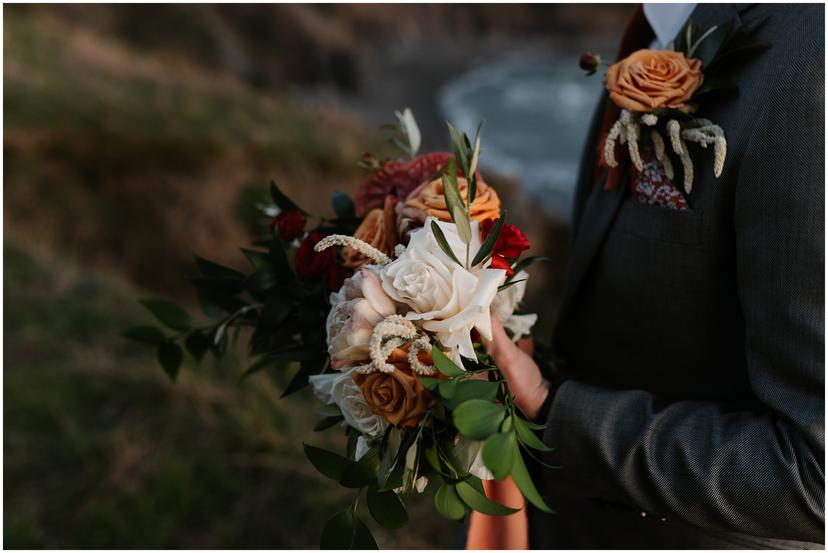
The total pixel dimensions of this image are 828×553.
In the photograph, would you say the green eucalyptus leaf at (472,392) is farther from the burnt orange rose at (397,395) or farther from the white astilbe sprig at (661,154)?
the white astilbe sprig at (661,154)

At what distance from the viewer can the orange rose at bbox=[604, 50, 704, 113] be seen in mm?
1050

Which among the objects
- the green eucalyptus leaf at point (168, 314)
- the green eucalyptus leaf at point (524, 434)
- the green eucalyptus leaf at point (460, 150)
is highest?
the green eucalyptus leaf at point (460, 150)

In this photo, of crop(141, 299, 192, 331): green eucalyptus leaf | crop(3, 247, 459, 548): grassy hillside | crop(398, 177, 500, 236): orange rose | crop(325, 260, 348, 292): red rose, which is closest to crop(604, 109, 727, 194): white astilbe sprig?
crop(398, 177, 500, 236): orange rose

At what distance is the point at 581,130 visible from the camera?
819 cm

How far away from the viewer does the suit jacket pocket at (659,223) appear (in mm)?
1071

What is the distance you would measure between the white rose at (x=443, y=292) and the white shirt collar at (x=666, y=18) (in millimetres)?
648

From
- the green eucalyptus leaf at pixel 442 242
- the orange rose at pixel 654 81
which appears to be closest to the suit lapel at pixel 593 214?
the orange rose at pixel 654 81

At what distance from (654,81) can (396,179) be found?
1.40 feet

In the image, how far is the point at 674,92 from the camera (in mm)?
1044

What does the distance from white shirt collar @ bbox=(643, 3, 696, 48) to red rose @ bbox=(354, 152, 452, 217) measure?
0.43 meters

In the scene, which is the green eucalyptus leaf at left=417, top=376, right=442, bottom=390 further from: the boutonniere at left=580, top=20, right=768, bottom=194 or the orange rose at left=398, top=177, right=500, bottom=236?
the boutonniere at left=580, top=20, right=768, bottom=194

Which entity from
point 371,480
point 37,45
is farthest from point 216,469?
point 37,45

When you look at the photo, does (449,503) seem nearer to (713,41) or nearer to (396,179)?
(396,179)

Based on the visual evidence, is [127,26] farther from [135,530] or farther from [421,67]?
[135,530]
